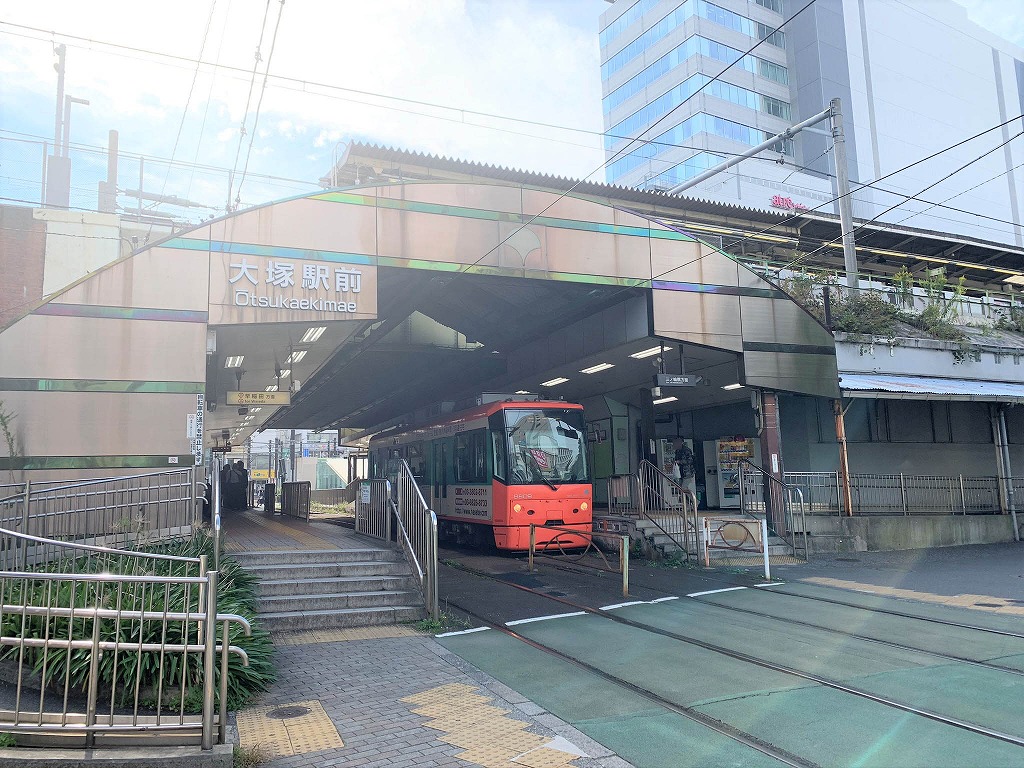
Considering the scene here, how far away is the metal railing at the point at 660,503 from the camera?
1564 cm

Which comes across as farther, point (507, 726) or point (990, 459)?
point (990, 459)

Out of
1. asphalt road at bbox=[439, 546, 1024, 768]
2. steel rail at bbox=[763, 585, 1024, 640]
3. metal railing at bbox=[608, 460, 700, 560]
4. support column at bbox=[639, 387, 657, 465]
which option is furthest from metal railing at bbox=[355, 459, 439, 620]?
support column at bbox=[639, 387, 657, 465]

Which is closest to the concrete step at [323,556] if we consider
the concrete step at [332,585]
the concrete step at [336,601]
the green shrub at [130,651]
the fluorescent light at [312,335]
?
the concrete step at [332,585]

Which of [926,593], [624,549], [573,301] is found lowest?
[926,593]

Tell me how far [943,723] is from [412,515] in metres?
6.90

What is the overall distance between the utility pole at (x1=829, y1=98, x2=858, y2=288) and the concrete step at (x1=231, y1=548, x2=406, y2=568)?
1360 centimetres

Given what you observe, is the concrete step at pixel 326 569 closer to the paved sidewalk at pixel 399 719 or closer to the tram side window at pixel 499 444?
the paved sidewalk at pixel 399 719

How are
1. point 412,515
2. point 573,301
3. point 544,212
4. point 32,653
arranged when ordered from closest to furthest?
point 32,653
point 412,515
point 544,212
point 573,301

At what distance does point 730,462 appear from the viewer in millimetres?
22469

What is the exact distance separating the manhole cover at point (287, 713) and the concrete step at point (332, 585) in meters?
3.35

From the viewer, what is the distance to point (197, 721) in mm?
4828

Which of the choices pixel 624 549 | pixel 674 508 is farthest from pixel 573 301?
pixel 624 549

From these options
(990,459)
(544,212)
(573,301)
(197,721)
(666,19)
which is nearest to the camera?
(197,721)

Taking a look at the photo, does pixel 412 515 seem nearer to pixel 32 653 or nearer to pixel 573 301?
pixel 32 653
